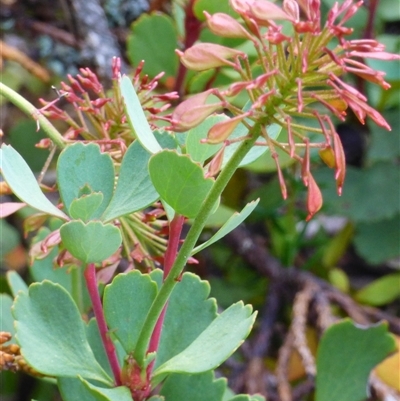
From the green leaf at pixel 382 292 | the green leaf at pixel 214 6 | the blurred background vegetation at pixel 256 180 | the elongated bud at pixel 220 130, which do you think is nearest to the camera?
the elongated bud at pixel 220 130

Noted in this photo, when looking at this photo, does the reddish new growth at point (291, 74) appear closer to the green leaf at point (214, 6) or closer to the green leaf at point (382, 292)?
the green leaf at point (214, 6)

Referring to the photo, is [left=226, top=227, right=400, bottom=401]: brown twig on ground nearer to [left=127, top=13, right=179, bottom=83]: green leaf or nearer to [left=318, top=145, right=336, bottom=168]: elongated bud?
[left=127, top=13, right=179, bottom=83]: green leaf

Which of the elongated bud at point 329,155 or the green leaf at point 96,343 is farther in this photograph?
the green leaf at point 96,343

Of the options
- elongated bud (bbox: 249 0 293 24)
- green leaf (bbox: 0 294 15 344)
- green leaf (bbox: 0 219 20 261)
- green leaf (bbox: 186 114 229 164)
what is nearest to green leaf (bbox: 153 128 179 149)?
green leaf (bbox: 186 114 229 164)

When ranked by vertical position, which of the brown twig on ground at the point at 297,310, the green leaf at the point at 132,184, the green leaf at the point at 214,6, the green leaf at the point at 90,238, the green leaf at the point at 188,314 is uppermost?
the green leaf at the point at 214,6

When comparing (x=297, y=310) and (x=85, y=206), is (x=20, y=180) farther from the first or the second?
(x=297, y=310)

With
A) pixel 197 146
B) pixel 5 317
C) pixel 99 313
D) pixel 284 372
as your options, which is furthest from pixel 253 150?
pixel 284 372

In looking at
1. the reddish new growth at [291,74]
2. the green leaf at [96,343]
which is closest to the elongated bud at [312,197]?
the reddish new growth at [291,74]
